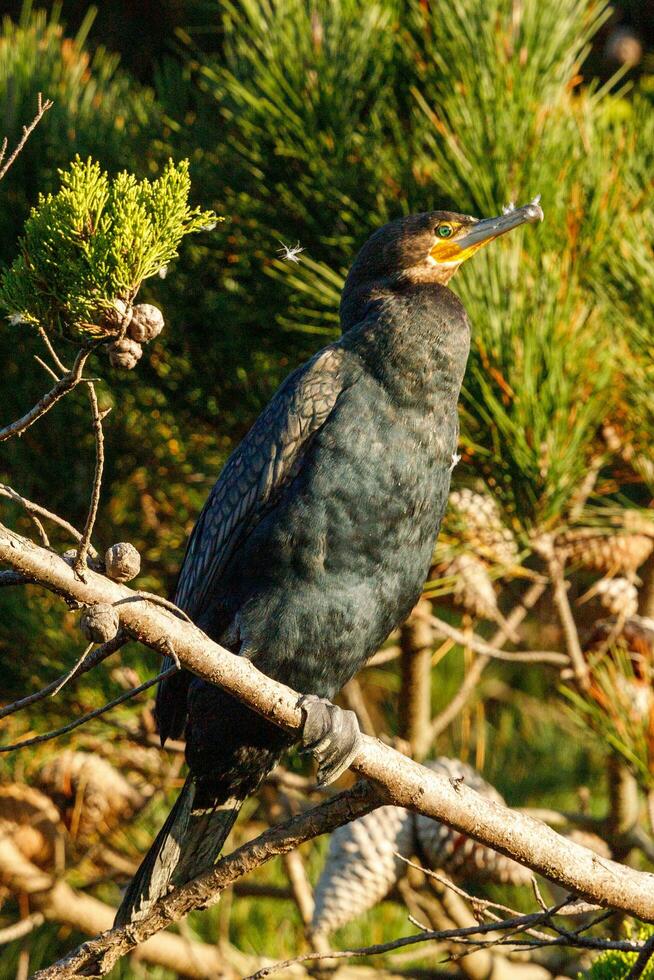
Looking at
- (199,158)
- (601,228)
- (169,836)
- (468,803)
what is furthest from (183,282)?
(468,803)

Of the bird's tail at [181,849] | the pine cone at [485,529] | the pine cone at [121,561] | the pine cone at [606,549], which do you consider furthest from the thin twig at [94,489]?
the pine cone at [606,549]

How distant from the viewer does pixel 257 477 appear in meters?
2.18

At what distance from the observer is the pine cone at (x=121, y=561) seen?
1.36 m

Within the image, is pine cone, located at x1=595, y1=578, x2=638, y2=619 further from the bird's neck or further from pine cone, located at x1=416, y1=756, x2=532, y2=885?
the bird's neck

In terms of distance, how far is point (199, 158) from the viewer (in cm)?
284

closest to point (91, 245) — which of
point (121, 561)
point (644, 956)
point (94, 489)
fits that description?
point (94, 489)

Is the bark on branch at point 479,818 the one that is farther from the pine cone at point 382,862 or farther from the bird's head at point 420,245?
the bird's head at point 420,245

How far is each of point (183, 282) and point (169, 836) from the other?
1.27 meters

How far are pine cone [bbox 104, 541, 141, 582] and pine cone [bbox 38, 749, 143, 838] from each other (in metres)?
1.58

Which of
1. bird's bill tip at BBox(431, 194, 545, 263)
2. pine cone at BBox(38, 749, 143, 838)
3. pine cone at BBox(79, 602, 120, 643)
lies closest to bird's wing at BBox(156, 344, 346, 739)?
bird's bill tip at BBox(431, 194, 545, 263)

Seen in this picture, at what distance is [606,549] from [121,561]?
58.5 inches

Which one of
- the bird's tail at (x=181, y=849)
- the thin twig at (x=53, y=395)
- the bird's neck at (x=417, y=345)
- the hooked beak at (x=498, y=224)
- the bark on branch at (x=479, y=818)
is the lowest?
the bird's tail at (x=181, y=849)

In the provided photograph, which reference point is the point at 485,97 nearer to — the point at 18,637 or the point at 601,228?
the point at 601,228

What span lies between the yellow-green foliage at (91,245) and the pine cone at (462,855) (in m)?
1.43
